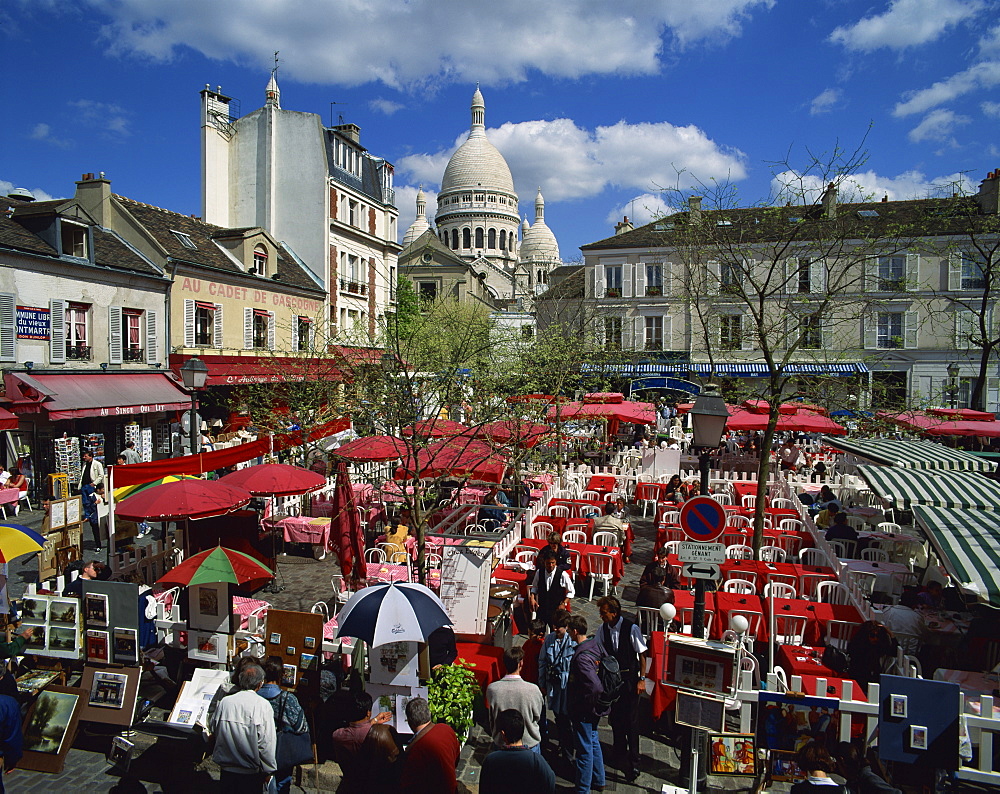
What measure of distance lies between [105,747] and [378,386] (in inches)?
206

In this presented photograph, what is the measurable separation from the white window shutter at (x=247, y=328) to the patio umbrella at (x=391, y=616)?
23379 millimetres

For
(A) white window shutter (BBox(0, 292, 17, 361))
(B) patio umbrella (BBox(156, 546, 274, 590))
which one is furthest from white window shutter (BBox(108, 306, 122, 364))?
(B) patio umbrella (BBox(156, 546, 274, 590))

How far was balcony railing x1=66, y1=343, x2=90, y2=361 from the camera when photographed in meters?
19.6

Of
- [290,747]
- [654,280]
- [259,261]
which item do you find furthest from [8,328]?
[654,280]

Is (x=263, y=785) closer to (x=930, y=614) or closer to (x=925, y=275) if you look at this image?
(x=930, y=614)

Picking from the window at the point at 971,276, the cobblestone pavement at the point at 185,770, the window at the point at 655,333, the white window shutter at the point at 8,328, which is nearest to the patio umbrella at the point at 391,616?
the cobblestone pavement at the point at 185,770

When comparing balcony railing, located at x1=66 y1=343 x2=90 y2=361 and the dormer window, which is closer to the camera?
balcony railing, located at x1=66 y1=343 x2=90 y2=361

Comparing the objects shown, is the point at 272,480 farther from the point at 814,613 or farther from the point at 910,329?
the point at 910,329

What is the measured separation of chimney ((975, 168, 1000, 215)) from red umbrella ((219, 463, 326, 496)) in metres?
39.2

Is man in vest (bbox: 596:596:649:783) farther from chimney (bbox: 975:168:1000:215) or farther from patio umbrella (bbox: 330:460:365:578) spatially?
chimney (bbox: 975:168:1000:215)

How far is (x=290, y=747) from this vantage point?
5262mm

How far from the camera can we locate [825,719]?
17.6 ft

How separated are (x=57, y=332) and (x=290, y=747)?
18513 mm

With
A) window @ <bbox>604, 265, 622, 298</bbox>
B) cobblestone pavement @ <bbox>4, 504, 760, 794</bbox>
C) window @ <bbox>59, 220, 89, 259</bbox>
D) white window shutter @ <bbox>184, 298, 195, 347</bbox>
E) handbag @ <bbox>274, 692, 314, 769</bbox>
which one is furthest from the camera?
window @ <bbox>604, 265, 622, 298</bbox>
